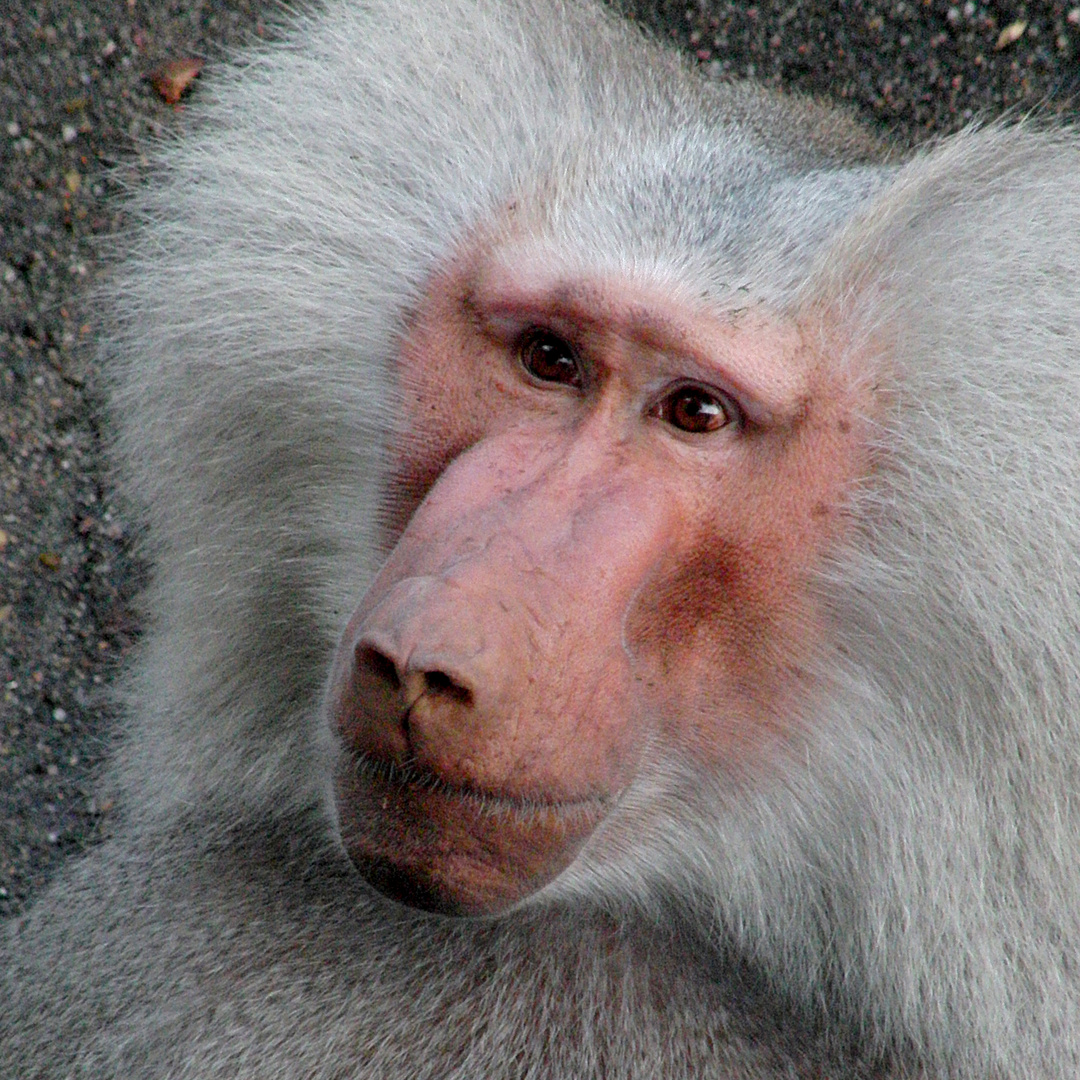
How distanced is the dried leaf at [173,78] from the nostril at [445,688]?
183cm

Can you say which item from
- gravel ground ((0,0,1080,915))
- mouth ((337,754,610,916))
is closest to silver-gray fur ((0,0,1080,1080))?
mouth ((337,754,610,916))

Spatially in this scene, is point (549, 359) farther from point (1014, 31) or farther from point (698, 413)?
point (1014, 31)

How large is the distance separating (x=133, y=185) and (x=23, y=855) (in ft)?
4.73

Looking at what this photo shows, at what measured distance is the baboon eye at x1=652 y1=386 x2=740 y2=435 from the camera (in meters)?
1.45

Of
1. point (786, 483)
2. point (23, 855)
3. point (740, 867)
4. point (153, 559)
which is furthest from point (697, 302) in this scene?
point (23, 855)

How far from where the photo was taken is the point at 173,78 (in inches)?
107

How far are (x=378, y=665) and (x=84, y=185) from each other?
5.76 ft

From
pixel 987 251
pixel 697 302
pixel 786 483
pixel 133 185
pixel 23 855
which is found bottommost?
pixel 23 855

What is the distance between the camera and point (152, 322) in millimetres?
1867

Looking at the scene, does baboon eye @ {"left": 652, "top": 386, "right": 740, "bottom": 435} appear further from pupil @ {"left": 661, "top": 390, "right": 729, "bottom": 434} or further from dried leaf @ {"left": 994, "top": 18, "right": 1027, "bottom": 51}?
dried leaf @ {"left": 994, "top": 18, "right": 1027, "bottom": 51}

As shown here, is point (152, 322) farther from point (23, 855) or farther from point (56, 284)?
point (23, 855)

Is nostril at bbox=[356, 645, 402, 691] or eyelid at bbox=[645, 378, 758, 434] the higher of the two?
eyelid at bbox=[645, 378, 758, 434]

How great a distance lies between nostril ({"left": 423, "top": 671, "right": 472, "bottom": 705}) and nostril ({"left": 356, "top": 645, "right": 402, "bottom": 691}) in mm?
31

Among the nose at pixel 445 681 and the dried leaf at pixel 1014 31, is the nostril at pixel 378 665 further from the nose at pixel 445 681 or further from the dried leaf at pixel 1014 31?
the dried leaf at pixel 1014 31
